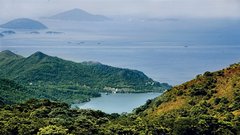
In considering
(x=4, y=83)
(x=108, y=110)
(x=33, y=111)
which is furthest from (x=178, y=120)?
(x=108, y=110)

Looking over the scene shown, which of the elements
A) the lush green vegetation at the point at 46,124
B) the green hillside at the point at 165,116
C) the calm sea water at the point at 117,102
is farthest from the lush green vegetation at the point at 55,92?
the lush green vegetation at the point at 46,124

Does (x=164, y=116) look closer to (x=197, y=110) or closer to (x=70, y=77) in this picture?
(x=197, y=110)

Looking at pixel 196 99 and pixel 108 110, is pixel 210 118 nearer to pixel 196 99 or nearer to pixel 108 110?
pixel 196 99

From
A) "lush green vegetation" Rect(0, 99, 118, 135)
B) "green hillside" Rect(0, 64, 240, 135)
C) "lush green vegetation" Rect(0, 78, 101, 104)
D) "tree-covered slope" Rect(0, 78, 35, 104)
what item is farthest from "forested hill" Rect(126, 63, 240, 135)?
"lush green vegetation" Rect(0, 78, 101, 104)

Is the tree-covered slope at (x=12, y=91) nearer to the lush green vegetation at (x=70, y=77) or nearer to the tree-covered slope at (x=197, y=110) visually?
the lush green vegetation at (x=70, y=77)

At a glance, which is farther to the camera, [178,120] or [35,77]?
[35,77]

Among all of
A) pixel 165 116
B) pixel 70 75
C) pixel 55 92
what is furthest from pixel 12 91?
pixel 70 75
